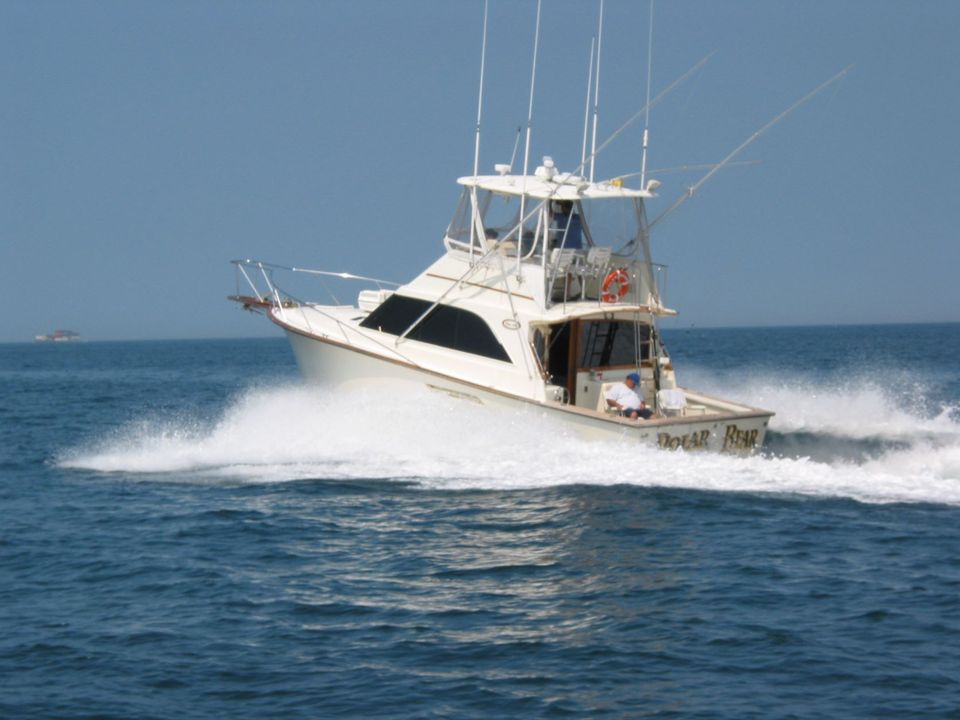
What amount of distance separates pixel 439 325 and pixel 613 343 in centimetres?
238

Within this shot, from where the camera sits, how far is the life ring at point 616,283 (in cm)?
1741

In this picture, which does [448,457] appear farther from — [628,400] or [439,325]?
[628,400]

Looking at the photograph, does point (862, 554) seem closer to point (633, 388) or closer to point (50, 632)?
point (633, 388)

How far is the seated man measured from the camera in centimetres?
1633

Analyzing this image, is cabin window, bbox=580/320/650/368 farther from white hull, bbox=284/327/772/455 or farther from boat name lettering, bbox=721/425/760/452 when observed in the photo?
boat name lettering, bbox=721/425/760/452

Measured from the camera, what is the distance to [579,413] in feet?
52.1

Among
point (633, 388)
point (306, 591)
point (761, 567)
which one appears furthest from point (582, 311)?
point (306, 591)

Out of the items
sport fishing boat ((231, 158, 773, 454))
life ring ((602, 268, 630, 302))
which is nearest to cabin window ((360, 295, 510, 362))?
sport fishing boat ((231, 158, 773, 454))

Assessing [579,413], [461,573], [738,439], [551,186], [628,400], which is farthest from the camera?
[551,186]

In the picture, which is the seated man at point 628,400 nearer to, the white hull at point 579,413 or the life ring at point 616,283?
the white hull at point 579,413

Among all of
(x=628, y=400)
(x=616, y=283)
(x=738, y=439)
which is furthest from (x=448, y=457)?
(x=738, y=439)

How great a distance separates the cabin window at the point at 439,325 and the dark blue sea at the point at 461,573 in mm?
854

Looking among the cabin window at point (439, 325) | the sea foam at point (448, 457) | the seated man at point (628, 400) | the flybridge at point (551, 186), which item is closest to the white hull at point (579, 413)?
the sea foam at point (448, 457)

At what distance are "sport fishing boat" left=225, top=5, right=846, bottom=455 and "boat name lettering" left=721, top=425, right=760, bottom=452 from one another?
1 cm
